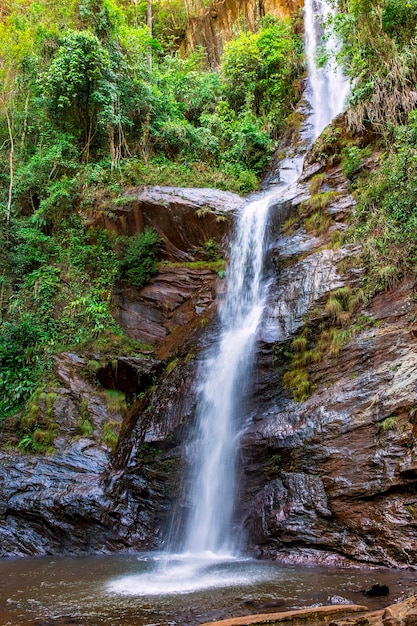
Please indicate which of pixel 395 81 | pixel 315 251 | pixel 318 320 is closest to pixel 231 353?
pixel 318 320

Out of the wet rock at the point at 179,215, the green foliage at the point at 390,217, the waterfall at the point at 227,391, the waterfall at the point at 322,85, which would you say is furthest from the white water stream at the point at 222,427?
the waterfall at the point at 322,85

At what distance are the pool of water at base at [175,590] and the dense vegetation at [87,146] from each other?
715 cm

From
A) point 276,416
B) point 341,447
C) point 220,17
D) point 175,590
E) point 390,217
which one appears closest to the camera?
point 175,590

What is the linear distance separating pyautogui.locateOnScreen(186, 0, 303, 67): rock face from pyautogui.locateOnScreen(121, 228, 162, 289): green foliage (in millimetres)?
16246

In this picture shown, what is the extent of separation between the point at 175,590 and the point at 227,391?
4565 millimetres

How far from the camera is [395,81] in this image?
37.3 ft

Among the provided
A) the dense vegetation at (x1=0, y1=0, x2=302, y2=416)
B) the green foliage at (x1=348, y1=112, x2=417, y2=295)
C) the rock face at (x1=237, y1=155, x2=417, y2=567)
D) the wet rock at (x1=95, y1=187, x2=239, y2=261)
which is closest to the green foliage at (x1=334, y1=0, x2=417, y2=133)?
the green foliage at (x1=348, y1=112, x2=417, y2=295)

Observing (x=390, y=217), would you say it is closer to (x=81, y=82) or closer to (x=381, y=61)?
(x=381, y=61)

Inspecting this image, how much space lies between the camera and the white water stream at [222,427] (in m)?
6.26

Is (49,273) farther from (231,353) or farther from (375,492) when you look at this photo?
(375,492)

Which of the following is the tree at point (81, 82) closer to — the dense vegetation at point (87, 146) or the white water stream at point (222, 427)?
the dense vegetation at point (87, 146)

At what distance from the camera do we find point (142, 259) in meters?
14.2

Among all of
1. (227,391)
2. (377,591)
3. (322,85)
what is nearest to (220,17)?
(322,85)

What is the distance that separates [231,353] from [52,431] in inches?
179
